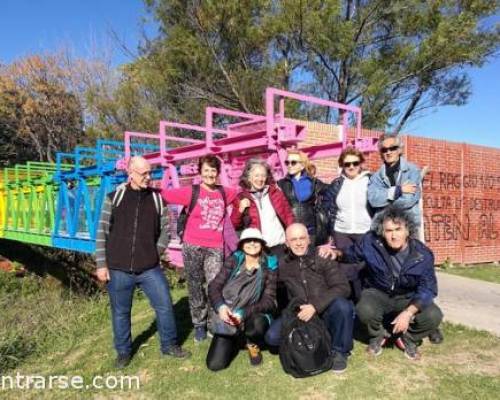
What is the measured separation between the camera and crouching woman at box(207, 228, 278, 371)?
3.54 metres

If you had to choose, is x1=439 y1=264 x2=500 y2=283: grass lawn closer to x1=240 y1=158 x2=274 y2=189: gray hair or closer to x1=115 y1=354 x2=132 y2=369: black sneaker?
x1=240 y1=158 x2=274 y2=189: gray hair

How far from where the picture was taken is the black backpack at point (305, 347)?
3305 mm

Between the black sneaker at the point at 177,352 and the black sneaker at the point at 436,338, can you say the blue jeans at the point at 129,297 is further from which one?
the black sneaker at the point at 436,338

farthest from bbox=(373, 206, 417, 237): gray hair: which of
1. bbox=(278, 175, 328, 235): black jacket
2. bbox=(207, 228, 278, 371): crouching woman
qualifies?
bbox=(207, 228, 278, 371): crouching woman

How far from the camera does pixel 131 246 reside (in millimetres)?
3676

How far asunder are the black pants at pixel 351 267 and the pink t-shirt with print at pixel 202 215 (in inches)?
38.3

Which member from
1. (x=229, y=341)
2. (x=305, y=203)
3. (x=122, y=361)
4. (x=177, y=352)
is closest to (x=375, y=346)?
(x=229, y=341)

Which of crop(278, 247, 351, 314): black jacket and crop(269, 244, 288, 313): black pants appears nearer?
crop(278, 247, 351, 314): black jacket

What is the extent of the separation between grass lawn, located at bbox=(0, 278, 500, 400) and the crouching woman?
0.72 ft

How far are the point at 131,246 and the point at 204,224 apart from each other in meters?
0.63

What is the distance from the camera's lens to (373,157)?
9570 millimetres

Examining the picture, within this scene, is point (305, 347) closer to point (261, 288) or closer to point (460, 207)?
point (261, 288)

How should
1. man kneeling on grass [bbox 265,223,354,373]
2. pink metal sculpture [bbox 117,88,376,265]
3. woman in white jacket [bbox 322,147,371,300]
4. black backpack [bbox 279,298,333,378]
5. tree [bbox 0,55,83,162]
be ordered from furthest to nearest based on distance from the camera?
tree [bbox 0,55,83,162] → pink metal sculpture [bbox 117,88,376,265] → woman in white jacket [bbox 322,147,371,300] → man kneeling on grass [bbox 265,223,354,373] → black backpack [bbox 279,298,333,378]

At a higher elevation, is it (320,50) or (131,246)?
(320,50)
